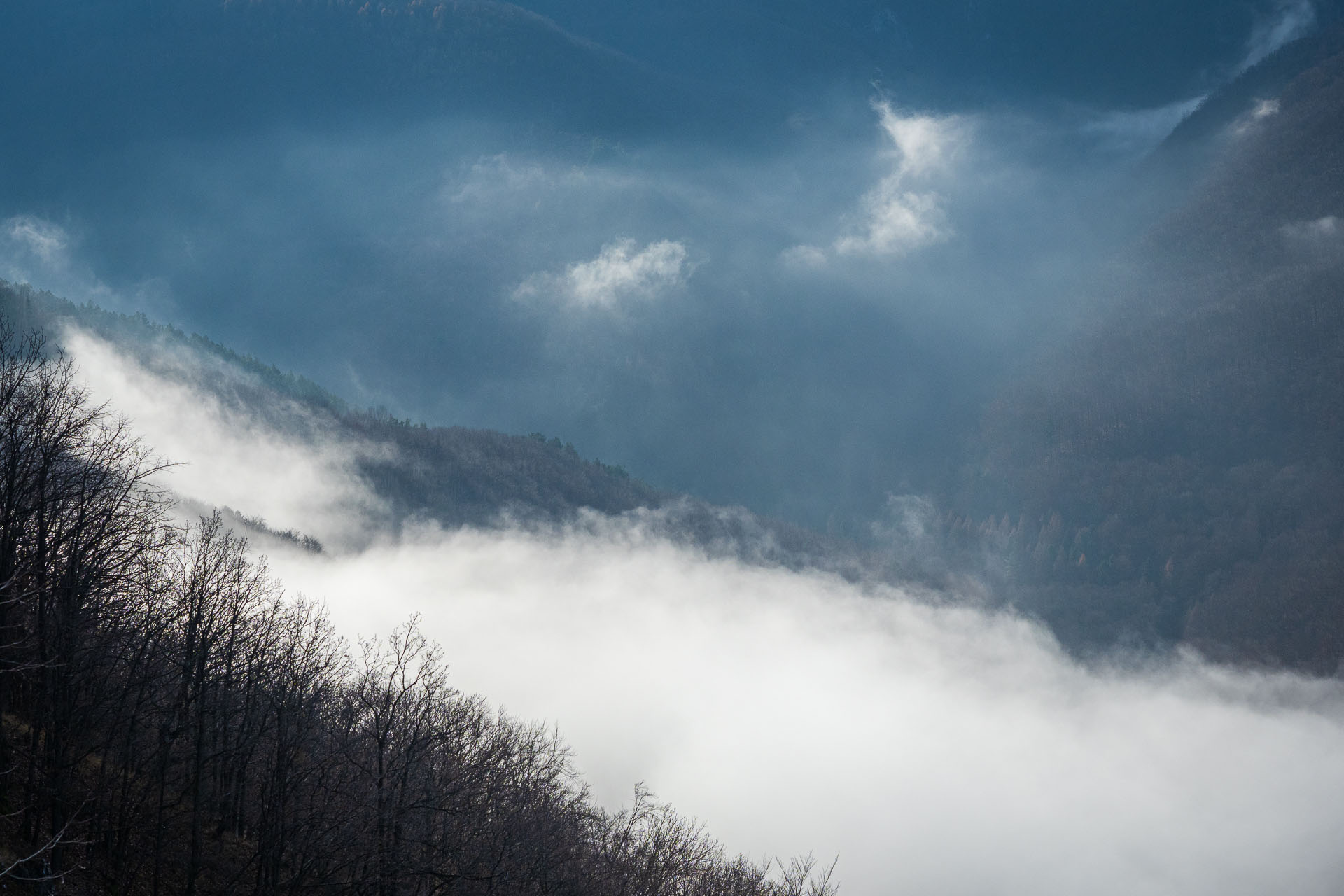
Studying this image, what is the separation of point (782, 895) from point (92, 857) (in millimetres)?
42472

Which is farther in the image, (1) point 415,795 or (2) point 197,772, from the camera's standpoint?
(1) point 415,795

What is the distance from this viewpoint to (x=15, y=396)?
3397 centimetres

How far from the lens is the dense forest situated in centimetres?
2958

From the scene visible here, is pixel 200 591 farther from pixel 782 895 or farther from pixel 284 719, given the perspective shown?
pixel 782 895

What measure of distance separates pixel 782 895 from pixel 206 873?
1504 inches

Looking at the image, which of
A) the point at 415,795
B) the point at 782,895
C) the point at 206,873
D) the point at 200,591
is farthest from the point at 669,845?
the point at 200,591

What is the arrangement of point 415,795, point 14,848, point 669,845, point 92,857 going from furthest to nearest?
point 669,845, point 415,795, point 92,857, point 14,848

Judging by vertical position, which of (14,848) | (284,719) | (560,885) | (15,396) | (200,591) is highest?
(15,396)

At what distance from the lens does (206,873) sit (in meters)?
34.5

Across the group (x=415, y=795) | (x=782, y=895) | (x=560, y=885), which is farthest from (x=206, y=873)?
(x=782, y=895)

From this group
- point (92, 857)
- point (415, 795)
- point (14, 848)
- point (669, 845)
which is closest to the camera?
point (14, 848)

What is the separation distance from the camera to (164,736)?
3309 centimetres

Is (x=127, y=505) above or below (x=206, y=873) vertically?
above

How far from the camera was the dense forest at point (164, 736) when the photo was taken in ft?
97.0
